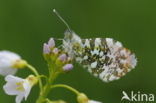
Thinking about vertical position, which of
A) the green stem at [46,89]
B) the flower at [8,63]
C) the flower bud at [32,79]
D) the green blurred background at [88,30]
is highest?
the green blurred background at [88,30]

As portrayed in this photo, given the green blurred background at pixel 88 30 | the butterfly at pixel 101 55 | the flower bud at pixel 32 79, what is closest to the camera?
the butterfly at pixel 101 55

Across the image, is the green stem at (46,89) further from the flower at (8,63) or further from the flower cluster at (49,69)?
the flower at (8,63)

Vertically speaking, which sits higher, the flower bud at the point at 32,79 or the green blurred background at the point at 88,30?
the green blurred background at the point at 88,30

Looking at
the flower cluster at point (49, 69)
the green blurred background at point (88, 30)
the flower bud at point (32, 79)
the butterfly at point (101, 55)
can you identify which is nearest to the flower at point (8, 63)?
the flower cluster at point (49, 69)

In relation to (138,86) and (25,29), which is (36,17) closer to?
(25,29)

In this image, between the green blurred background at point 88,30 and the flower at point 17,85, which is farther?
the green blurred background at point 88,30

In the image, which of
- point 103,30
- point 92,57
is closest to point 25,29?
point 103,30

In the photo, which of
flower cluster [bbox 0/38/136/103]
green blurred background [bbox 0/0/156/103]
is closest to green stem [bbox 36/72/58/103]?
flower cluster [bbox 0/38/136/103]

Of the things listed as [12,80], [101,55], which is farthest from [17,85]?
[101,55]

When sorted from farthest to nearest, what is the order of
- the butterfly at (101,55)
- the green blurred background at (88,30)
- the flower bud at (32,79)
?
the green blurred background at (88,30) → the flower bud at (32,79) → the butterfly at (101,55)
